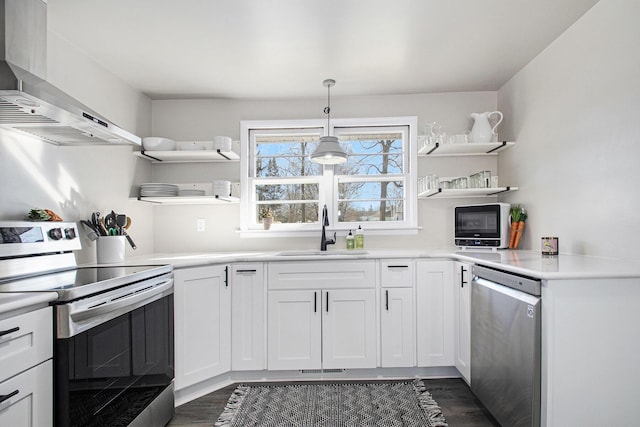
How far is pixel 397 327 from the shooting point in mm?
2594

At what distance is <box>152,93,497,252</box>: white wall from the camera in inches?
127

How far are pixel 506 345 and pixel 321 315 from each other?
4.01ft

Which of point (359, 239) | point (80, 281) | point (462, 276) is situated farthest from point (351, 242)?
point (80, 281)

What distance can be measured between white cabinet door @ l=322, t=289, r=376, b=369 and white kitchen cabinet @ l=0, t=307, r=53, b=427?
167cm

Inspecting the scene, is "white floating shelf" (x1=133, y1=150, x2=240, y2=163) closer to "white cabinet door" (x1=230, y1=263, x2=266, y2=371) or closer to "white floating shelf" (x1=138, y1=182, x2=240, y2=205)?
"white floating shelf" (x1=138, y1=182, x2=240, y2=205)

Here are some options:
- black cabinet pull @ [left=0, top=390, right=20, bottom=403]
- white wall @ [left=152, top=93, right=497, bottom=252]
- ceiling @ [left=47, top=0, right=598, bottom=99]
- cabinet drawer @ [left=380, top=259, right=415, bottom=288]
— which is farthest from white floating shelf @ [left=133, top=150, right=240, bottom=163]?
black cabinet pull @ [left=0, top=390, right=20, bottom=403]

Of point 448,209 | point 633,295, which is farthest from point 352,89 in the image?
point 633,295

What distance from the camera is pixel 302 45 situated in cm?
232

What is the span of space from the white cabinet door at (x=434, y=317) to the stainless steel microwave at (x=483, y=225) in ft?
1.31

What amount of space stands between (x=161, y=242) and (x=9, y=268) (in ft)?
5.46

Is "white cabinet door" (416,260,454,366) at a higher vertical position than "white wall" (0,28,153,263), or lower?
lower

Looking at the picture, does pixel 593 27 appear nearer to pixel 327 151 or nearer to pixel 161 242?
pixel 327 151

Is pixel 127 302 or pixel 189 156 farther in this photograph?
pixel 189 156

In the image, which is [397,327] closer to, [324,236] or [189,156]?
[324,236]
